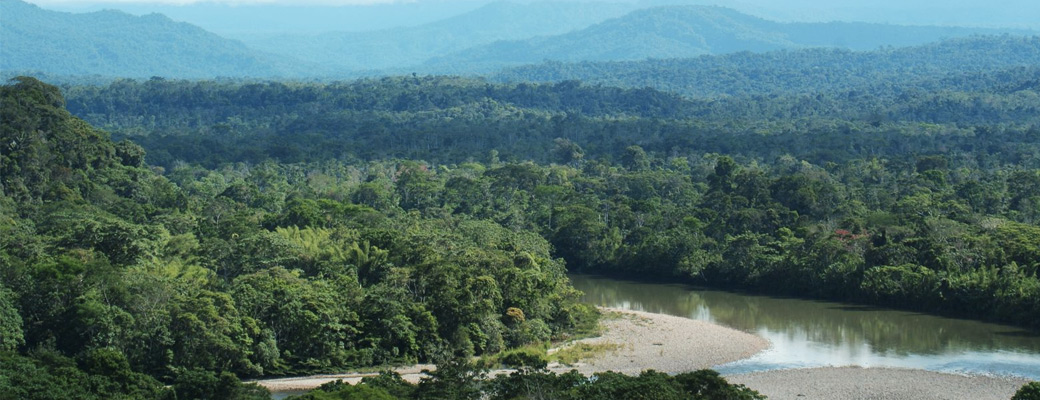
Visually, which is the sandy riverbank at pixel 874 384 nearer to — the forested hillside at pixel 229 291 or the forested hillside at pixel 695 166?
the forested hillside at pixel 229 291

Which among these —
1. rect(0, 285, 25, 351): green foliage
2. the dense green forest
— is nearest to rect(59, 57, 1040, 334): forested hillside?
the dense green forest

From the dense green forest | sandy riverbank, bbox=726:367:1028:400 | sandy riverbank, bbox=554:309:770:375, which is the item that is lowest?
sandy riverbank, bbox=554:309:770:375

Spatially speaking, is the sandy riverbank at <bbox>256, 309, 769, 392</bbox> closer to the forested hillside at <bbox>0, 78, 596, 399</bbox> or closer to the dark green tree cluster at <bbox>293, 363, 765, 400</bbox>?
the forested hillside at <bbox>0, 78, 596, 399</bbox>

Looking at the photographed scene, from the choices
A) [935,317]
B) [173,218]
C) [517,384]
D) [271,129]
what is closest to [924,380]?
[935,317]

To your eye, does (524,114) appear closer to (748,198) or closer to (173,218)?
(748,198)

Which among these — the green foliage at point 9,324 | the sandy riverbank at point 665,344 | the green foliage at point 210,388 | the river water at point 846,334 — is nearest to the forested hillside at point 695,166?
the river water at point 846,334

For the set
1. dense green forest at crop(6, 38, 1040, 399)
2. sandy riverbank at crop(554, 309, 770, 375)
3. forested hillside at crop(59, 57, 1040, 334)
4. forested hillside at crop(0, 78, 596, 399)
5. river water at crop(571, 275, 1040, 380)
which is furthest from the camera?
forested hillside at crop(59, 57, 1040, 334)
